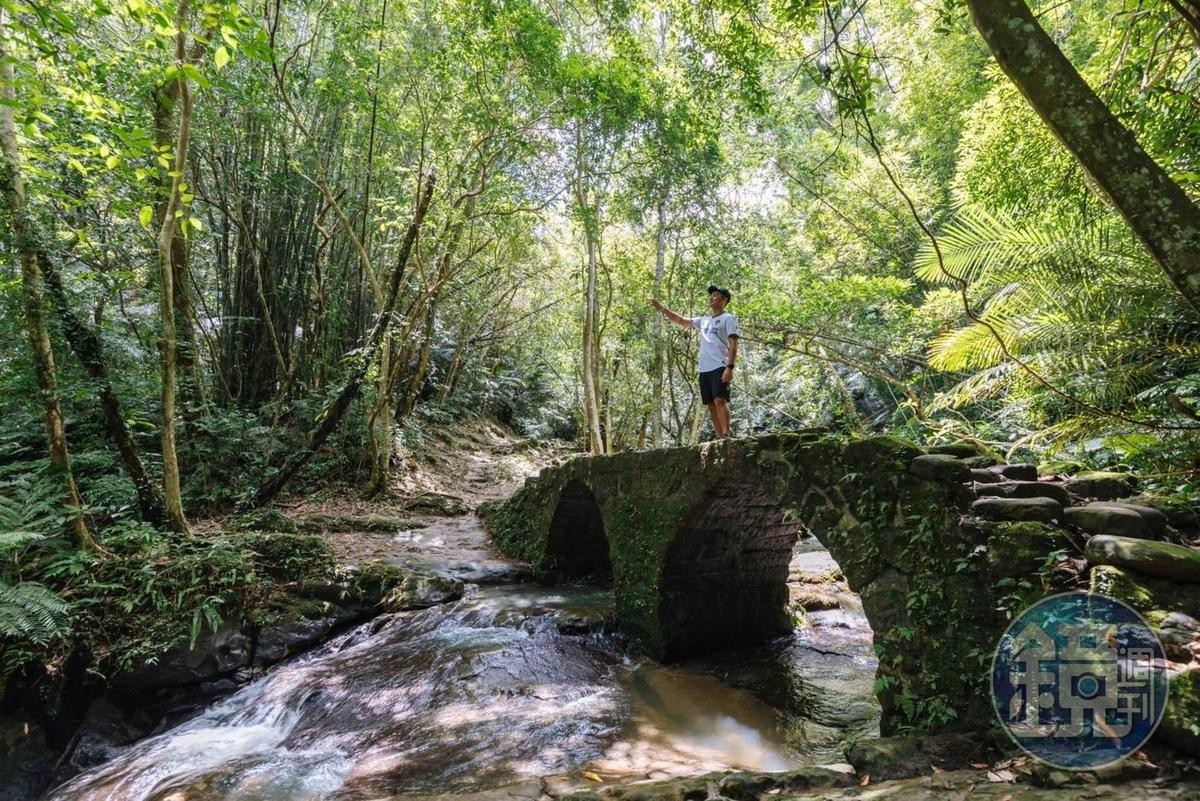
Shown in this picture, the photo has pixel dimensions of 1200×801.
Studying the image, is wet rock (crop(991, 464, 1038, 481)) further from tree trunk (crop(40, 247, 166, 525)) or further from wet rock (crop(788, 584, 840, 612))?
tree trunk (crop(40, 247, 166, 525))

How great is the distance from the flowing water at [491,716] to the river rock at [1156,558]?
8.05ft

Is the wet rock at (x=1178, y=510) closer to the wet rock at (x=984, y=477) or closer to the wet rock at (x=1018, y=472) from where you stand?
the wet rock at (x=1018, y=472)

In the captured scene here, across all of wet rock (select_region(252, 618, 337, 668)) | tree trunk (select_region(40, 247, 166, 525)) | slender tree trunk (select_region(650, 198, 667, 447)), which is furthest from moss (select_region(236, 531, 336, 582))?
slender tree trunk (select_region(650, 198, 667, 447))

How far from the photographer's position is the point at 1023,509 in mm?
3209

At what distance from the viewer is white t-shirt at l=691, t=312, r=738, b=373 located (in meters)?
5.60

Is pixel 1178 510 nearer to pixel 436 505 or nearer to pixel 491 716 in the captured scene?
pixel 491 716

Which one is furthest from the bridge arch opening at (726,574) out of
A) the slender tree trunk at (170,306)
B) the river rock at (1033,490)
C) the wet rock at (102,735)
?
the slender tree trunk at (170,306)

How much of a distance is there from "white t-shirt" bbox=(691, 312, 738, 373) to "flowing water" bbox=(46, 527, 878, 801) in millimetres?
3085

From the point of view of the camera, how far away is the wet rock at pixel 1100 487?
3.52 metres

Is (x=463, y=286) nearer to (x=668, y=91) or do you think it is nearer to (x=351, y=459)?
(x=351, y=459)

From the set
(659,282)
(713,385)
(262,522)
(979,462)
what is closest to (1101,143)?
(979,462)

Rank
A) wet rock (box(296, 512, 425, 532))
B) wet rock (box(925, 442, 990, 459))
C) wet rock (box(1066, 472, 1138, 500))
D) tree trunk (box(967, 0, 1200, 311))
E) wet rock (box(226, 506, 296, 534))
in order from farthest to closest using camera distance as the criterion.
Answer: wet rock (box(296, 512, 425, 532)) → wet rock (box(226, 506, 296, 534)) → wet rock (box(925, 442, 990, 459)) → wet rock (box(1066, 472, 1138, 500)) → tree trunk (box(967, 0, 1200, 311))

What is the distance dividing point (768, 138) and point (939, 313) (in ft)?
28.4

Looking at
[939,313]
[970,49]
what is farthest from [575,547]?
[970,49]
